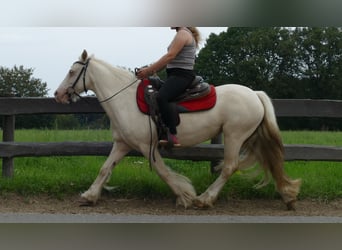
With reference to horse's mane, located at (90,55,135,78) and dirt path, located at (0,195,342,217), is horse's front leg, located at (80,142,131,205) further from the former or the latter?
horse's mane, located at (90,55,135,78)

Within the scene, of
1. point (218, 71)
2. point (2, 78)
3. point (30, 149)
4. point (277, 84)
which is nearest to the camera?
point (30, 149)

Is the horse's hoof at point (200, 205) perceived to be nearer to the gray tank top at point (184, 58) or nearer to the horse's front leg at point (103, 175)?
the horse's front leg at point (103, 175)

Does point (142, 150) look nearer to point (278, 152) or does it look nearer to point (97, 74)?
point (97, 74)

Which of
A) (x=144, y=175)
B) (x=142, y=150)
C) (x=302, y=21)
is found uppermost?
(x=302, y=21)

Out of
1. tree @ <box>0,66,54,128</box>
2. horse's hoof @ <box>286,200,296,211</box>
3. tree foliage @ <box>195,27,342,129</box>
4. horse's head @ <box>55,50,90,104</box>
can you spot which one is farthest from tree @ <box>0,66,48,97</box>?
horse's hoof @ <box>286,200,296,211</box>

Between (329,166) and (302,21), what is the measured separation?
5.84 metres

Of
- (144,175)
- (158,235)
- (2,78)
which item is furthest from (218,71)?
(158,235)

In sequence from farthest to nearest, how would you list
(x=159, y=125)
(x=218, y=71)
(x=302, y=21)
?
(x=218, y=71) → (x=159, y=125) → (x=302, y=21)

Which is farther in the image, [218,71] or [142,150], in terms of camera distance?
[218,71]

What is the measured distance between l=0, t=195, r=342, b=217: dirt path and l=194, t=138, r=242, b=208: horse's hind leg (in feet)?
0.35

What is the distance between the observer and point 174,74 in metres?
5.38

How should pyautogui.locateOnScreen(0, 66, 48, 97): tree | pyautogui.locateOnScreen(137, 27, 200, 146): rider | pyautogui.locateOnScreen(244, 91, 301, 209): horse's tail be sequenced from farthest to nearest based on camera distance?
pyautogui.locateOnScreen(0, 66, 48, 97): tree → pyautogui.locateOnScreen(244, 91, 301, 209): horse's tail → pyautogui.locateOnScreen(137, 27, 200, 146): rider

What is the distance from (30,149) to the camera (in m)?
6.25

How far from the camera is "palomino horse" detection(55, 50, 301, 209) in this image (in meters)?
5.50
